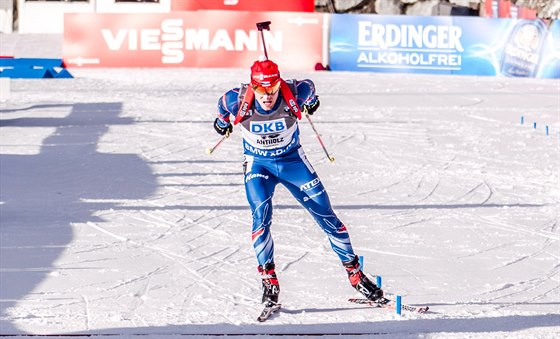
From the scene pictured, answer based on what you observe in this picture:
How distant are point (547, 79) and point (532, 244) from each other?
1748 cm

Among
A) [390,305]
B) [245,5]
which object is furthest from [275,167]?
[245,5]

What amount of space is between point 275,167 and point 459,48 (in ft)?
66.2

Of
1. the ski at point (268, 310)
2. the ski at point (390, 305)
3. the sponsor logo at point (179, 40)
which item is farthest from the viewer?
the sponsor logo at point (179, 40)

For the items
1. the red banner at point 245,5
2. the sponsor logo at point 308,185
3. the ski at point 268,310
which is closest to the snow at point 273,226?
the ski at point 268,310

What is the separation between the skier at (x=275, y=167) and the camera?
8062 millimetres

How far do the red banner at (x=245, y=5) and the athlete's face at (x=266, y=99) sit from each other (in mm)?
28211

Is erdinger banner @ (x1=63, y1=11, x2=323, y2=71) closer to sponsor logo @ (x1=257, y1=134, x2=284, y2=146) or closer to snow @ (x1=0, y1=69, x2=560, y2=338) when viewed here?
snow @ (x1=0, y1=69, x2=560, y2=338)

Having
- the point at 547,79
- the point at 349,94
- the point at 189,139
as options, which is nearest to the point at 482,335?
the point at 189,139

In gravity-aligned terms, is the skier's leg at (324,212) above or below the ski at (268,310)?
above

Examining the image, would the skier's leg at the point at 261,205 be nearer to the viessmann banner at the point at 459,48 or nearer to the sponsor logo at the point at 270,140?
the sponsor logo at the point at 270,140

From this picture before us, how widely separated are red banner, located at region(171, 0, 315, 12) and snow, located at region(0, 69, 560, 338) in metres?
14.4

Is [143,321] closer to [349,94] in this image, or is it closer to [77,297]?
[77,297]

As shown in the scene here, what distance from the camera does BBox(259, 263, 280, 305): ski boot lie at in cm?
809

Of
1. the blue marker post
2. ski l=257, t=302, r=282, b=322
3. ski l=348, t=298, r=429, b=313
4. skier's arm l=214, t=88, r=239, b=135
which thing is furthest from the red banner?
the blue marker post
